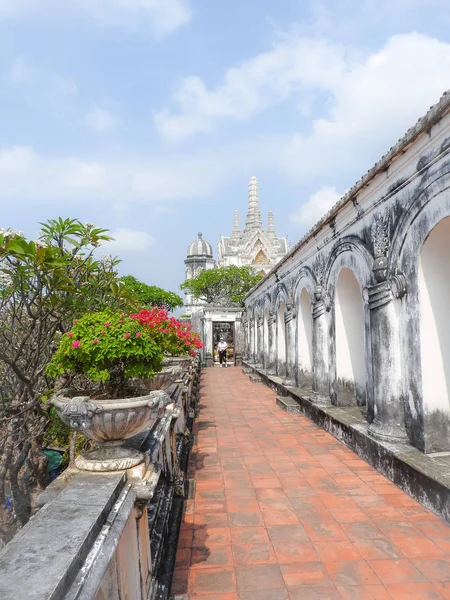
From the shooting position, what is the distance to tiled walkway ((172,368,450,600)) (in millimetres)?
2982

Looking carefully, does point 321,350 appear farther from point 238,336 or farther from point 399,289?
point 238,336

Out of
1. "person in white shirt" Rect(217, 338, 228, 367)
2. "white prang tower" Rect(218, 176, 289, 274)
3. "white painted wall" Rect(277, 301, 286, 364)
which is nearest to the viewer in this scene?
"white painted wall" Rect(277, 301, 286, 364)

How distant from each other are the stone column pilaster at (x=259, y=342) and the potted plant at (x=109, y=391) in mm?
13727

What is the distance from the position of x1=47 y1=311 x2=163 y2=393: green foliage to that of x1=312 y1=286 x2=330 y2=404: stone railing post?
5363mm

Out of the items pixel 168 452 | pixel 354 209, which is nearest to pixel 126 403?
pixel 168 452

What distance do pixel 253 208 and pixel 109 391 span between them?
4143 cm

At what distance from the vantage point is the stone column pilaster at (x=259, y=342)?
17.0m

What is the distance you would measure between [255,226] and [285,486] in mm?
37527

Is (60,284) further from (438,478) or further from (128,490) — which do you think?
(438,478)

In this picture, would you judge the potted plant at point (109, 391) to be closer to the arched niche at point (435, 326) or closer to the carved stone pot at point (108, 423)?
the carved stone pot at point (108, 423)

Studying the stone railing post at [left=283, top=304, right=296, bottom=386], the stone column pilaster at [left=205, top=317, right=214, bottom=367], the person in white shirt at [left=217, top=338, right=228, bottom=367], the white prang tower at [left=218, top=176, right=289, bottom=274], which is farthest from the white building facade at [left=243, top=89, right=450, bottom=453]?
the white prang tower at [left=218, top=176, right=289, bottom=274]

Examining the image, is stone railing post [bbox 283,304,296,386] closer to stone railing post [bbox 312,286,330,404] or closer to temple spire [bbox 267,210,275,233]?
stone railing post [bbox 312,286,330,404]

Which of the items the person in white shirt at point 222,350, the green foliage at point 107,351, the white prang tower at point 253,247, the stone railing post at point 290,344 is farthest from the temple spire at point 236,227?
the green foliage at point 107,351

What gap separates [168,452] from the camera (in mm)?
4129
